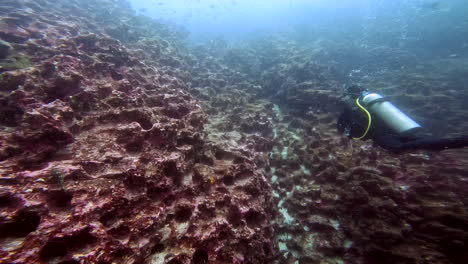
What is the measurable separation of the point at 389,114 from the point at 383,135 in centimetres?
68

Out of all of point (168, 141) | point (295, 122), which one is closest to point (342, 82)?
point (295, 122)

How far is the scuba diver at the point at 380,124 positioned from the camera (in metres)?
5.46

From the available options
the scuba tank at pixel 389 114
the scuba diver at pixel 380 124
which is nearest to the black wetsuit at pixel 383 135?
the scuba diver at pixel 380 124

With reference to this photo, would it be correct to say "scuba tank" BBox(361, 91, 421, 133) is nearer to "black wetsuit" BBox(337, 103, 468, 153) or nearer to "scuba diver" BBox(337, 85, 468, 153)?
"scuba diver" BBox(337, 85, 468, 153)

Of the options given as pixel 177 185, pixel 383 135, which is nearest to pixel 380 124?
pixel 383 135

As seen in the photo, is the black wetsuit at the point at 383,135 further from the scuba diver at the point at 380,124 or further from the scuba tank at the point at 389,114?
the scuba tank at the point at 389,114

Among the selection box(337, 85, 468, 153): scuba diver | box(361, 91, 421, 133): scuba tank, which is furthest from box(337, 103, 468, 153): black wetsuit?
box(361, 91, 421, 133): scuba tank

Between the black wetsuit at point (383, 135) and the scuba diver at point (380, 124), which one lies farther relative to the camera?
the scuba diver at point (380, 124)

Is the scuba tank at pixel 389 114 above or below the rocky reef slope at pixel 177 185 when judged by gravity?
above

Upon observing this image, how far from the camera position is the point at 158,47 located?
42.4 ft

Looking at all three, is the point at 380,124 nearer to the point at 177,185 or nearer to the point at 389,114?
the point at 389,114

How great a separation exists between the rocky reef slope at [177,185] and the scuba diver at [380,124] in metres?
0.46

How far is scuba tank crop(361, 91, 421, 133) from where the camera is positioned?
5.67m

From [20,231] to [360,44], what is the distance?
2954cm
